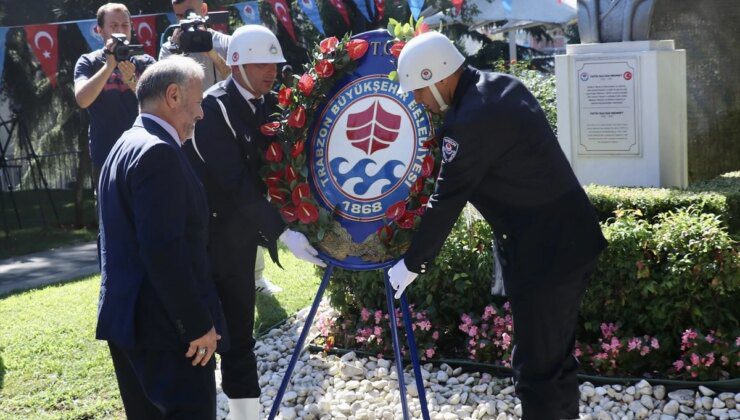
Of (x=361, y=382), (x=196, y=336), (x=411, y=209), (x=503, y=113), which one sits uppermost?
(x=503, y=113)

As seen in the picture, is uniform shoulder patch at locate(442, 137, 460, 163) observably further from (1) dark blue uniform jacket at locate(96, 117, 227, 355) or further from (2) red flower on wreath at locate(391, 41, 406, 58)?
(1) dark blue uniform jacket at locate(96, 117, 227, 355)

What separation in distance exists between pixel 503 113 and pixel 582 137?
380 cm

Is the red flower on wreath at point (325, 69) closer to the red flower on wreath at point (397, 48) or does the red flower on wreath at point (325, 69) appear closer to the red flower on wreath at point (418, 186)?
the red flower on wreath at point (397, 48)

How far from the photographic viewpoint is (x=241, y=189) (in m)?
4.26

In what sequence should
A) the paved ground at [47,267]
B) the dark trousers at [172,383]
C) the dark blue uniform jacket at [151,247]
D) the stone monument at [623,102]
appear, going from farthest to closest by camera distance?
1. the paved ground at [47,267]
2. the stone monument at [623,102]
3. the dark trousers at [172,383]
4. the dark blue uniform jacket at [151,247]

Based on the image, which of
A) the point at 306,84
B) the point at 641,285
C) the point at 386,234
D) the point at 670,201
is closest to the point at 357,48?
the point at 306,84

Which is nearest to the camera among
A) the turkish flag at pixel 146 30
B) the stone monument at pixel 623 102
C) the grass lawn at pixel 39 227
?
the stone monument at pixel 623 102

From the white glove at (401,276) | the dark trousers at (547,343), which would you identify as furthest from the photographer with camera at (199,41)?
the dark trousers at (547,343)

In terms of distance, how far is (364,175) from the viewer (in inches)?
170

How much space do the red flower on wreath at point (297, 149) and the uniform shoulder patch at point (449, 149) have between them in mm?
946

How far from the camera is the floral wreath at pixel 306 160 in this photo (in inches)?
168

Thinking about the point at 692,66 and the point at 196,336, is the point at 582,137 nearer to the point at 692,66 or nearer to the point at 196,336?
the point at 692,66

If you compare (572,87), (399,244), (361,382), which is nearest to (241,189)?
(399,244)

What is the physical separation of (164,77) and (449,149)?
116 centimetres
